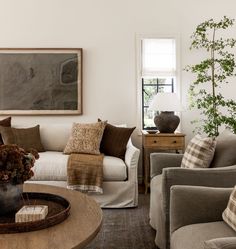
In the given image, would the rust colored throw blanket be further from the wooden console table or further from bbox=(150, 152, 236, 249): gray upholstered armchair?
bbox=(150, 152, 236, 249): gray upholstered armchair

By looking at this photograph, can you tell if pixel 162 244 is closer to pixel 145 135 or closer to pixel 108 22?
pixel 145 135

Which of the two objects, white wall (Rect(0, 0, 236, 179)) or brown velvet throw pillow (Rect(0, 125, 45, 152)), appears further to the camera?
white wall (Rect(0, 0, 236, 179))

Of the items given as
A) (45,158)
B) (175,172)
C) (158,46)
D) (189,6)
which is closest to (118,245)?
(175,172)

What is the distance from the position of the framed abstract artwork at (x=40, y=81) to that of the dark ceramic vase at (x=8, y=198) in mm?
3013

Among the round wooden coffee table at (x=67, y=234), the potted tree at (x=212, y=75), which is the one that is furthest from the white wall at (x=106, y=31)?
the round wooden coffee table at (x=67, y=234)

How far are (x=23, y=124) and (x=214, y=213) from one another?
355cm

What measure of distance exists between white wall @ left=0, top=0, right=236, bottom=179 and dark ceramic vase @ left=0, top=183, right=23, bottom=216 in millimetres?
3028

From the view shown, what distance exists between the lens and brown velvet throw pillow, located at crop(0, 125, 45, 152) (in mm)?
4426

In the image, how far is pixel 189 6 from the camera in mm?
5113

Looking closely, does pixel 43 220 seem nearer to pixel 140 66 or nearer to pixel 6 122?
pixel 6 122

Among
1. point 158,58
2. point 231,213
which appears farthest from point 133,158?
point 231,213

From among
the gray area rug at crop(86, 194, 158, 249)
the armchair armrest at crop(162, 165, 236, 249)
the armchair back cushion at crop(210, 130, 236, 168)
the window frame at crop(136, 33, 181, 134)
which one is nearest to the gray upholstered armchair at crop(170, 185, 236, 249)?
the armchair armrest at crop(162, 165, 236, 249)

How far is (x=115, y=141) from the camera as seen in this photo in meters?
→ 4.45

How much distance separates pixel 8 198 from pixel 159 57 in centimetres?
354
